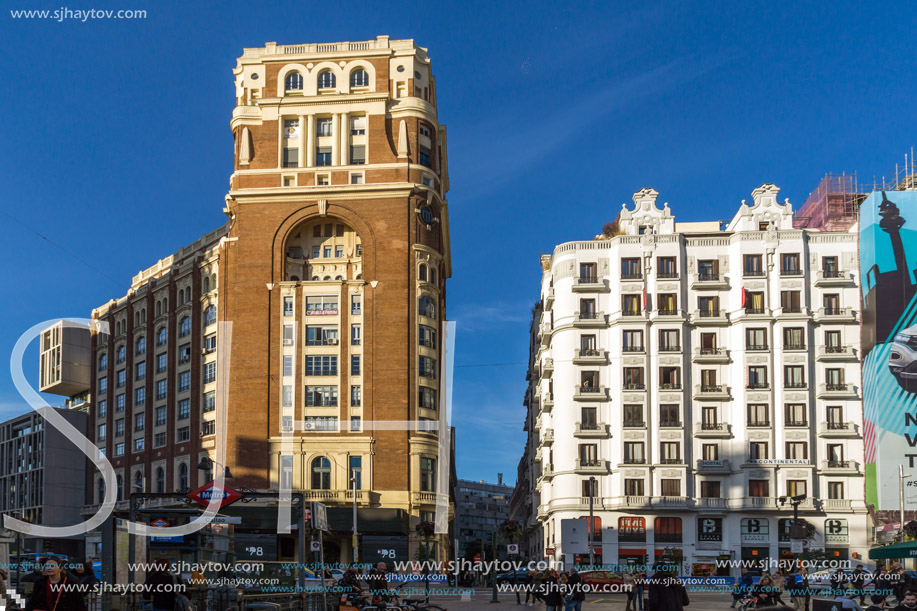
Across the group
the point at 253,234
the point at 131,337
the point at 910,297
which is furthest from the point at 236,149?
the point at 910,297

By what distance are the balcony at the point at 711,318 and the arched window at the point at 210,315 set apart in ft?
126

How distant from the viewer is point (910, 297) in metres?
74.8

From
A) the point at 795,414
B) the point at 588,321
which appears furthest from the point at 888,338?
the point at 588,321

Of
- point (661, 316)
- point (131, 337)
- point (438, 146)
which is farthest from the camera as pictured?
point (131, 337)

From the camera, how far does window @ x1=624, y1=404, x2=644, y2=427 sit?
7525 centimetres

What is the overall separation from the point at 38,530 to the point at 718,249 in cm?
7005

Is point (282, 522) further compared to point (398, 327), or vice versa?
point (398, 327)

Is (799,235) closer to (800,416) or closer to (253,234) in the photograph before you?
(800,416)

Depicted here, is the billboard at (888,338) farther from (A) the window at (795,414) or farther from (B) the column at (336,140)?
(B) the column at (336,140)

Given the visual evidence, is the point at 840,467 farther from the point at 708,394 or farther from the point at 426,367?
the point at 426,367

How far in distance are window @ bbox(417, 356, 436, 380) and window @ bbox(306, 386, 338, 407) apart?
6619 mm

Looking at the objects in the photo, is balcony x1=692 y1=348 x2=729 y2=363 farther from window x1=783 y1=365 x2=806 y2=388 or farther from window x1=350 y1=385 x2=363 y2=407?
window x1=350 y1=385 x2=363 y2=407

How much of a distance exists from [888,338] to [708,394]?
13583 mm

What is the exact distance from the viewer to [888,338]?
74.1 m
